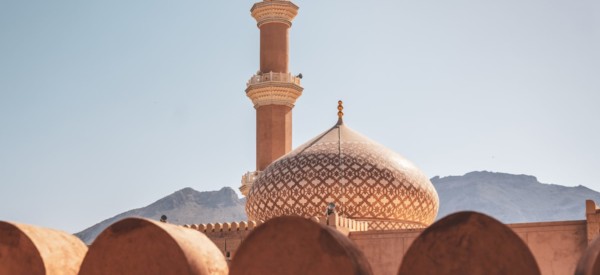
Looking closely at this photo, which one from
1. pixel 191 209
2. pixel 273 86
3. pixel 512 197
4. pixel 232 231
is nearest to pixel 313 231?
pixel 232 231

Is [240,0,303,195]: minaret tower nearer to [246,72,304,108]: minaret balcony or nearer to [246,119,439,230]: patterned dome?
[246,72,304,108]: minaret balcony

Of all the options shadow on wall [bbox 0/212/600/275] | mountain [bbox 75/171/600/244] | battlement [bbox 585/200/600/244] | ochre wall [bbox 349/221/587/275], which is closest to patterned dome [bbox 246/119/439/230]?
ochre wall [bbox 349/221/587/275]

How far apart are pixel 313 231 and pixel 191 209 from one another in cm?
7561

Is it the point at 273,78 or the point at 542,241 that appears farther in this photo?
the point at 273,78

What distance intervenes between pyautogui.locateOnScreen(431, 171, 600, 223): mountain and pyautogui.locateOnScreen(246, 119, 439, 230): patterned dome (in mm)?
72214

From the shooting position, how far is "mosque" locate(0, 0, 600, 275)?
363cm

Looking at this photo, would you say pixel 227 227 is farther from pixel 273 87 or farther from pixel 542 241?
pixel 542 241

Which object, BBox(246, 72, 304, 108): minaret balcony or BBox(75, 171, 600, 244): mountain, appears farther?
BBox(75, 171, 600, 244): mountain

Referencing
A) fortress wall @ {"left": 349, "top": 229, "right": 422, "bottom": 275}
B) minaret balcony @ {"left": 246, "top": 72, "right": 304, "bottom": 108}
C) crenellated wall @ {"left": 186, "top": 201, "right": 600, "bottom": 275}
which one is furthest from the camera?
minaret balcony @ {"left": 246, "top": 72, "right": 304, "bottom": 108}

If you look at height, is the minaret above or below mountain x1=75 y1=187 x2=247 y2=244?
below

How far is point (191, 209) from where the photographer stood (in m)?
78.6

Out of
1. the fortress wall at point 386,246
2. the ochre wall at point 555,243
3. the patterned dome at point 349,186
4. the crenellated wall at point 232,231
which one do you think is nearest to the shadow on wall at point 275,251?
the ochre wall at point 555,243

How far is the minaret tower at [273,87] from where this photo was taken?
1986 cm

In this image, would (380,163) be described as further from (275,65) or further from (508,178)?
(508,178)
